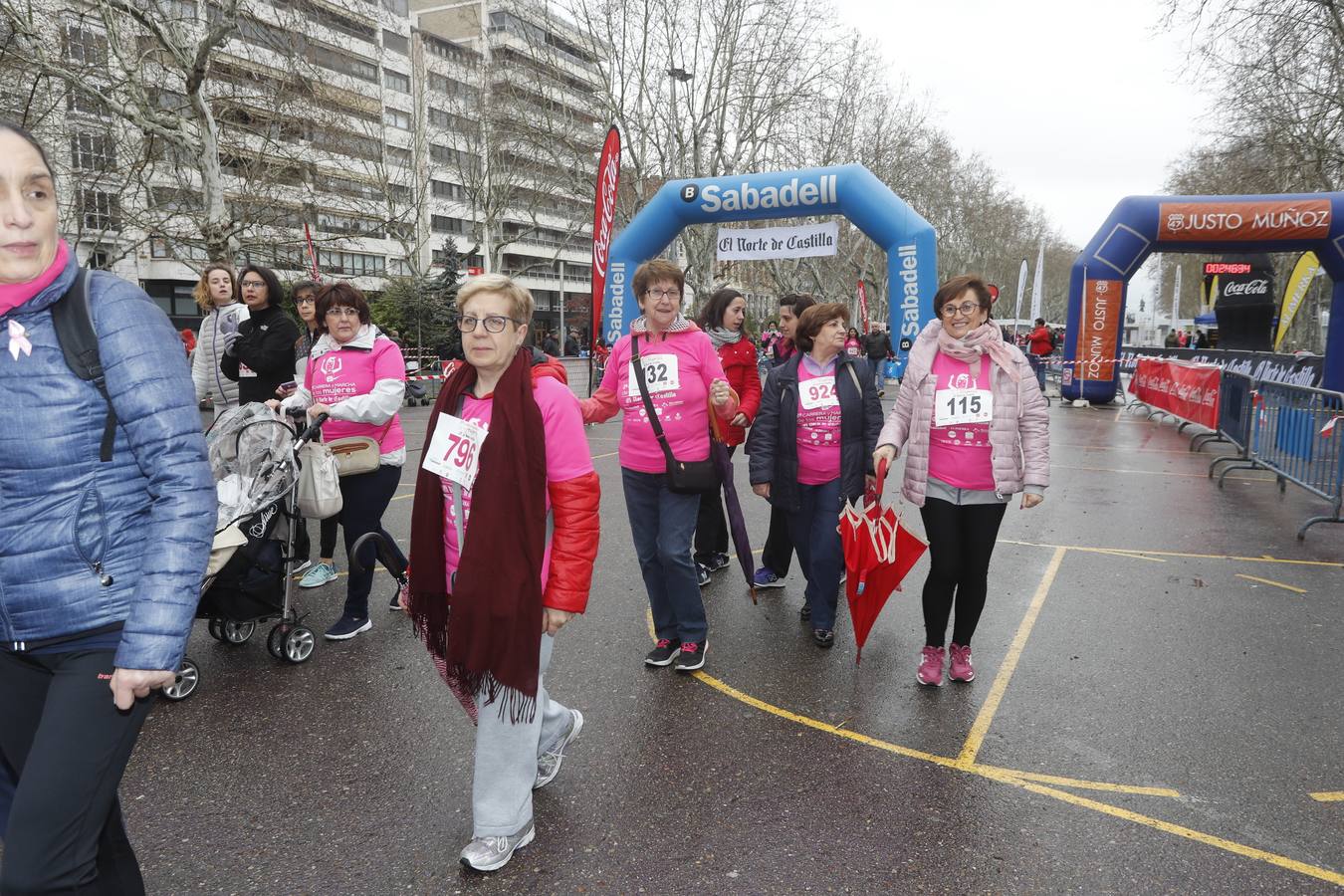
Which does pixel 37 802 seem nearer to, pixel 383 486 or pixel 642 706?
pixel 642 706

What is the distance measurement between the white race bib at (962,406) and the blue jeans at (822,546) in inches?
32.5

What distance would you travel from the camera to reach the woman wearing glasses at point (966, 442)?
3818 millimetres

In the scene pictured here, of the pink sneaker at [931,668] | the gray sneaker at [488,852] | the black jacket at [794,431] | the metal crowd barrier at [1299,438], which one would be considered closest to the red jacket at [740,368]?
the black jacket at [794,431]

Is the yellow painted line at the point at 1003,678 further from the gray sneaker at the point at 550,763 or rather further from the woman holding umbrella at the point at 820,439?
the gray sneaker at the point at 550,763

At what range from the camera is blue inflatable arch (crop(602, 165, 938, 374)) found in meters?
12.8

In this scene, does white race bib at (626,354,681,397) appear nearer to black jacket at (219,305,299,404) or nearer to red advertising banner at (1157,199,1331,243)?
black jacket at (219,305,299,404)

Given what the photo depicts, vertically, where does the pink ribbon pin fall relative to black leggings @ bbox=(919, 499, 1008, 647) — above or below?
above

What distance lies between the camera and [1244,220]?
54.0 feet

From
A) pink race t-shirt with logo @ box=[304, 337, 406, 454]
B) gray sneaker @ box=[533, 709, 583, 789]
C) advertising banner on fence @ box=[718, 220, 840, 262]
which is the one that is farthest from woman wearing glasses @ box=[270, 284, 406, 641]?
advertising banner on fence @ box=[718, 220, 840, 262]

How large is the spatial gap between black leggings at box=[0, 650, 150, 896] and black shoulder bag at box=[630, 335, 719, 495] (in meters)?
2.54

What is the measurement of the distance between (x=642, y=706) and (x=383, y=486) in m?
1.93

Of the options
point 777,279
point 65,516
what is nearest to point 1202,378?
point 65,516

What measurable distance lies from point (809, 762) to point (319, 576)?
3.76m

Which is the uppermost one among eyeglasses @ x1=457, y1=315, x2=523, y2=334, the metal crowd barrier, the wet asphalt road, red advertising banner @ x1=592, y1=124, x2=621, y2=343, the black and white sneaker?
red advertising banner @ x1=592, y1=124, x2=621, y2=343
